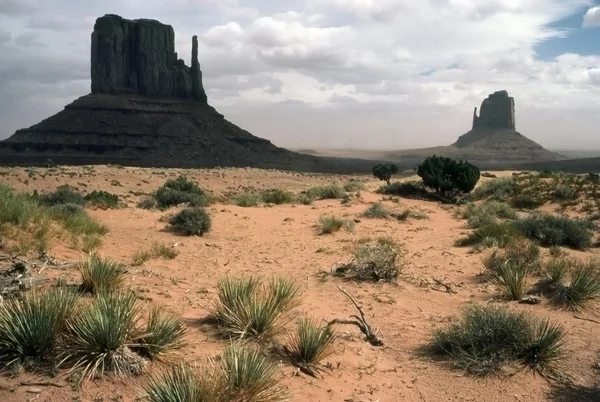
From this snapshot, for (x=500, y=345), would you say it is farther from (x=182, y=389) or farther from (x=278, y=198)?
(x=278, y=198)

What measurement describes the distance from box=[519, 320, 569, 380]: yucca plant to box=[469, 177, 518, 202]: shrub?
2243 cm

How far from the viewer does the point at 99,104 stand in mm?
105750

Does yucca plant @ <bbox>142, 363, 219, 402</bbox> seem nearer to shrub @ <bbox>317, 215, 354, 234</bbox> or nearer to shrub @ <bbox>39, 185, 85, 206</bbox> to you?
shrub @ <bbox>317, 215, 354, 234</bbox>

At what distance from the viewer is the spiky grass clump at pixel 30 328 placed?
16.0ft

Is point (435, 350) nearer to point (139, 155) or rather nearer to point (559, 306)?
point (559, 306)

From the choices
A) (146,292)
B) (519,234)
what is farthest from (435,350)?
(519,234)

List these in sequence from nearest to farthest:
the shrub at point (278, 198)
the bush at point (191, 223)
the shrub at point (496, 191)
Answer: the bush at point (191, 223)
the shrub at point (278, 198)
the shrub at point (496, 191)

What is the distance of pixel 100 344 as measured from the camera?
16.2 ft

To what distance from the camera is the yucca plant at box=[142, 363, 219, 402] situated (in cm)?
407

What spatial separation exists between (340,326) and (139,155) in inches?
3545

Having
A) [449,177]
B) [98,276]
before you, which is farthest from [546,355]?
[449,177]

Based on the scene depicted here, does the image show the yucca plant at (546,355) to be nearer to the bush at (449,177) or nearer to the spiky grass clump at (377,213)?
the spiky grass clump at (377,213)

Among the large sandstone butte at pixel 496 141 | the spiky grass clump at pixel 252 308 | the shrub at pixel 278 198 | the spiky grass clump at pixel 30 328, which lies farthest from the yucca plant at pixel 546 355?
the large sandstone butte at pixel 496 141

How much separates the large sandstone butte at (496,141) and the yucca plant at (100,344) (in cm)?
12972
